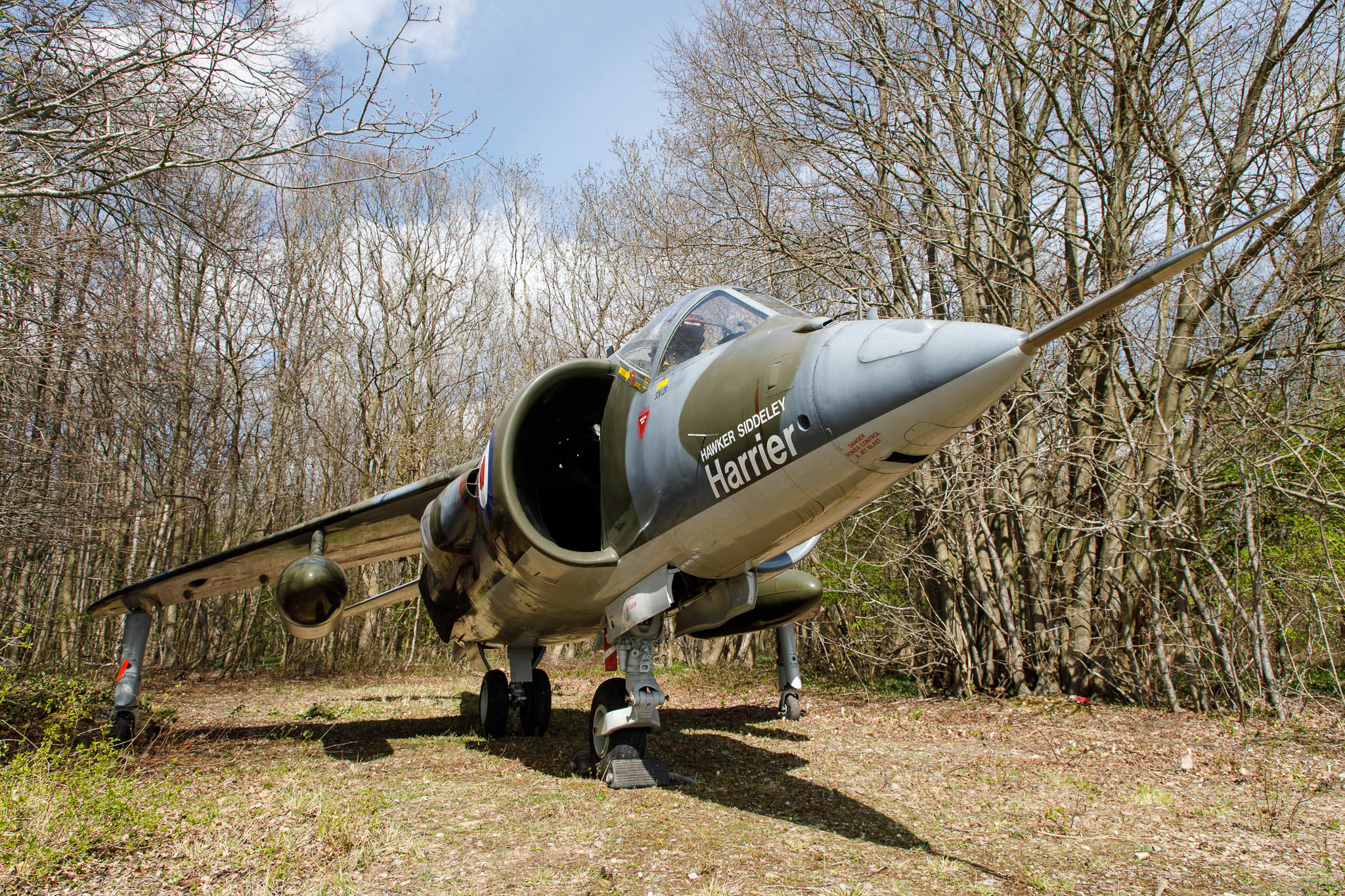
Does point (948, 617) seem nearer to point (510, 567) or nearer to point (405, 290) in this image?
point (510, 567)

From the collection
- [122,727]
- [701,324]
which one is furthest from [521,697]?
[701,324]

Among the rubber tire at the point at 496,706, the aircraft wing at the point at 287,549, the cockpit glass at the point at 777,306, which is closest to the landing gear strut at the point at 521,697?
the rubber tire at the point at 496,706

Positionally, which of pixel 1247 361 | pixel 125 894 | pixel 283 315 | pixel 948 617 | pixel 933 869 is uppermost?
pixel 283 315

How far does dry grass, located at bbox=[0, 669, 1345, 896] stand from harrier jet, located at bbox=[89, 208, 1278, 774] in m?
0.96

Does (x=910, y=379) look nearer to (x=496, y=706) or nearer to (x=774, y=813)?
(x=774, y=813)

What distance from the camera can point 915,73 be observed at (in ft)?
32.1

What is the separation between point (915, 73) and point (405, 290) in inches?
585

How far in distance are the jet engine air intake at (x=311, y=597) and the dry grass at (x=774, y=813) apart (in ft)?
3.57

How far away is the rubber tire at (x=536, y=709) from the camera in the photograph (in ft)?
27.6

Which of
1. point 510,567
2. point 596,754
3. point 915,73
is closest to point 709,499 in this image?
point 510,567

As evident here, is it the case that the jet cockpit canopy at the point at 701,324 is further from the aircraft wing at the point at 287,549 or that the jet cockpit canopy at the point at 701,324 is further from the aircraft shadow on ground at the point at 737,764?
the aircraft shadow on ground at the point at 737,764

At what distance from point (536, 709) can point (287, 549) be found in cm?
304

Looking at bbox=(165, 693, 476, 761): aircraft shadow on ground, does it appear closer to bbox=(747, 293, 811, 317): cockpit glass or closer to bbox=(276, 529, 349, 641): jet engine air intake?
bbox=(276, 529, 349, 641): jet engine air intake

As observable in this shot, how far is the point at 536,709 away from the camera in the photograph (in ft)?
27.8
